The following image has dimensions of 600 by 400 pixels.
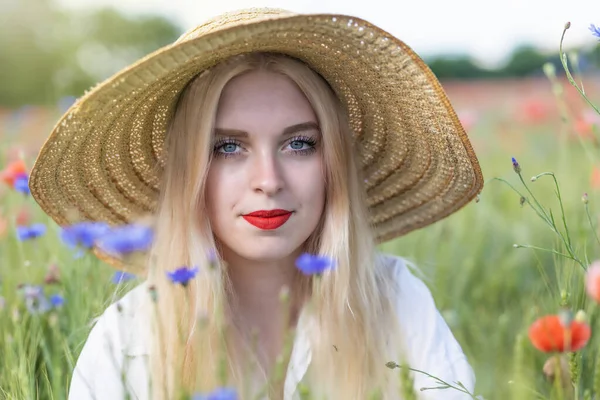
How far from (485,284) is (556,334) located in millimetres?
1306

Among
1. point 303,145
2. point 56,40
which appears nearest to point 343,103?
point 303,145

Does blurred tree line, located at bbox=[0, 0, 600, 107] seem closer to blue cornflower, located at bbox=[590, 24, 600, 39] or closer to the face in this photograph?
the face

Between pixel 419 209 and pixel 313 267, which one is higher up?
pixel 419 209

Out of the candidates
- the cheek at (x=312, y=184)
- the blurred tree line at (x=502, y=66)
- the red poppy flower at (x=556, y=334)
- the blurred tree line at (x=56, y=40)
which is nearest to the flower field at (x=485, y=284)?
the red poppy flower at (x=556, y=334)

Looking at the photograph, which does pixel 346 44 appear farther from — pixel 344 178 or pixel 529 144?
pixel 529 144

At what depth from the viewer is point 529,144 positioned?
4.25 metres

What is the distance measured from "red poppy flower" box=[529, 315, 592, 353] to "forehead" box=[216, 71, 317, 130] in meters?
0.64

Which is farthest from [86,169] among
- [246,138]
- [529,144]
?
[529,144]

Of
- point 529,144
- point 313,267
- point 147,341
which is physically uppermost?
point 529,144

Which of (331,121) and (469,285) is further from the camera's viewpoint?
(469,285)

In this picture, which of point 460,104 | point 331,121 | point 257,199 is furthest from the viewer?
point 460,104

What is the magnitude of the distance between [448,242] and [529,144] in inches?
82.1

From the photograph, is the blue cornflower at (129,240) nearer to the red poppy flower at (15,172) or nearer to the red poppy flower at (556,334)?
the red poppy flower at (556,334)

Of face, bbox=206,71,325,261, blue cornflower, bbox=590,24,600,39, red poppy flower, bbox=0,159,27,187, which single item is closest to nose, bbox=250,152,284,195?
face, bbox=206,71,325,261
